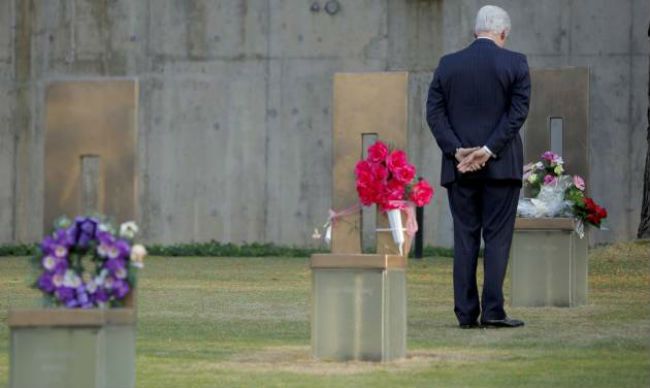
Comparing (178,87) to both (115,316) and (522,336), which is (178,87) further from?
Answer: (115,316)

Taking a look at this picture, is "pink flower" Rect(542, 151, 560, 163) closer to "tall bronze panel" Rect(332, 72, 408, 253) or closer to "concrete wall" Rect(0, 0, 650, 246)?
"tall bronze panel" Rect(332, 72, 408, 253)

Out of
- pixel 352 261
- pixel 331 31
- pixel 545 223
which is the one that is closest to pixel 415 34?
pixel 331 31

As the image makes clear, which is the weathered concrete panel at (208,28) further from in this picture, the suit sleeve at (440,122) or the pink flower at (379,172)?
the pink flower at (379,172)

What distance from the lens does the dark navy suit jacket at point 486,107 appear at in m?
10.4

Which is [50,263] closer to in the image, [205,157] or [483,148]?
[483,148]

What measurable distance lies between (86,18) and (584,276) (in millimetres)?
11292

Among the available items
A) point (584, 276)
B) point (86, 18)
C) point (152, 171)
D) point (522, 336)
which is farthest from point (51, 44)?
point (522, 336)

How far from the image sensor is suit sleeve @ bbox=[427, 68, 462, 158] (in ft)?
34.4

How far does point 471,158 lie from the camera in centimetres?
1038

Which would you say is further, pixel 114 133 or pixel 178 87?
pixel 178 87

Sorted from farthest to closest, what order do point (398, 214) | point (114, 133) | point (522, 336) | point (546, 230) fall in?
point (546, 230) → point (522, 336) → point (398, 214) → point (114, 133)

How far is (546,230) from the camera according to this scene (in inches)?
487

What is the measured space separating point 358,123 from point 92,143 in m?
1.90

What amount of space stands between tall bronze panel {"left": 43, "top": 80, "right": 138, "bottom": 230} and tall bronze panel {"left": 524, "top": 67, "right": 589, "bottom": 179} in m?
5.61
